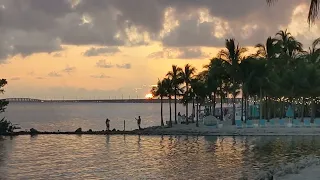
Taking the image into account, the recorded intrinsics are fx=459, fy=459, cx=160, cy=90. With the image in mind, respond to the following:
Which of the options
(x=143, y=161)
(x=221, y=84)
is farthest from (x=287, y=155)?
(x=221, y=84)

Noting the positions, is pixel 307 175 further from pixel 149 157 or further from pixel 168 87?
pixel 168 87

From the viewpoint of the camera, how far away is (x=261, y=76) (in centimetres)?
5709

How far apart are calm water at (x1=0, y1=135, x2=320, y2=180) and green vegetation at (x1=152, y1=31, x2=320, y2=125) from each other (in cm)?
1284

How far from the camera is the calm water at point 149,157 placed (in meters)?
25.7

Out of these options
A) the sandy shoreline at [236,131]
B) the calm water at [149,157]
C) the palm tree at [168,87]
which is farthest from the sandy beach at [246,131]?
the palm tree at [168,87]

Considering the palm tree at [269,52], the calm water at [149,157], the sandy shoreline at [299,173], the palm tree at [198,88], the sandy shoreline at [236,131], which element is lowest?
the calm water at [149,157]

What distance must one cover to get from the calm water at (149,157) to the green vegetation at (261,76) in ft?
42.1

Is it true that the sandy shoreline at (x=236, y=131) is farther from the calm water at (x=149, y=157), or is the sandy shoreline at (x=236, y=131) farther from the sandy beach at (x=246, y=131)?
→ the calm water at (x=149, y=157)

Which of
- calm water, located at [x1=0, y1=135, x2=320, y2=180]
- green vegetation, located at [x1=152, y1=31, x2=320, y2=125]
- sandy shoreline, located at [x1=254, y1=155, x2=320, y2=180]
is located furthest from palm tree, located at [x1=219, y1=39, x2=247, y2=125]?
sandy shoreline, located at [x1=254, y1=155, x2=320, y2=180]

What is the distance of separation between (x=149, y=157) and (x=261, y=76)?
28.4 metres

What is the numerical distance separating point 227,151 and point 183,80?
1047 inches

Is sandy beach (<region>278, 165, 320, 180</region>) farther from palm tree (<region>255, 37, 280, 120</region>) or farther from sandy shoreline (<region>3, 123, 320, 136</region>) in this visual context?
palm tree (<region>255, 37, 280, 120</region>)

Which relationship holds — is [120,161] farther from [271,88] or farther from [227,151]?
[271,88]

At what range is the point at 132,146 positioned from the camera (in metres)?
41.0
